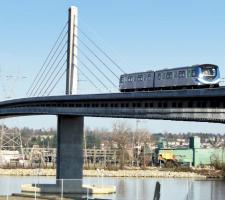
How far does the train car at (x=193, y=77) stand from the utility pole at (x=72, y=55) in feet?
44.2

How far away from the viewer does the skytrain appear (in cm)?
4353

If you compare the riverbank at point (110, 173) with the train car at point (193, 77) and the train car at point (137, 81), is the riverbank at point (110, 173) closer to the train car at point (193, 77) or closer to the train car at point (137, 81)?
the train car at point (137, 81)

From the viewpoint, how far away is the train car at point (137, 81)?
1994 inches

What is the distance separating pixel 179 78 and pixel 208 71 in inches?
94.8

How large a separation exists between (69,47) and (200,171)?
7314 centimetres

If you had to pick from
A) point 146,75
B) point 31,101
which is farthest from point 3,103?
point 146,75

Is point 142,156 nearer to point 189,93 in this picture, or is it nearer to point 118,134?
point 118,134

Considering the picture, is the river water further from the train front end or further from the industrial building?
the industrial building

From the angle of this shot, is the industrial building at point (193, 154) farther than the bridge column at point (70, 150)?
Yes

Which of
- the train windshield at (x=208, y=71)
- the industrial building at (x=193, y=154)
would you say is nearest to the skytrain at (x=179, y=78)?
the train windshield at (x=208, y=71)

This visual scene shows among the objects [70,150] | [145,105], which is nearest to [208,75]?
[145,105]

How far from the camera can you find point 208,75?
43.9m

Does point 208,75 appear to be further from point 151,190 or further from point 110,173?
point 110,173

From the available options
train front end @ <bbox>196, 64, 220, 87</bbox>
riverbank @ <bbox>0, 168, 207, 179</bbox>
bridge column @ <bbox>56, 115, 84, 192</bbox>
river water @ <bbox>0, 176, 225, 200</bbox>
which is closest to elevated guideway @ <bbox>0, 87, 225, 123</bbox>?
bridge column @ <bbox>56, 115, 84, 192</bbox>
